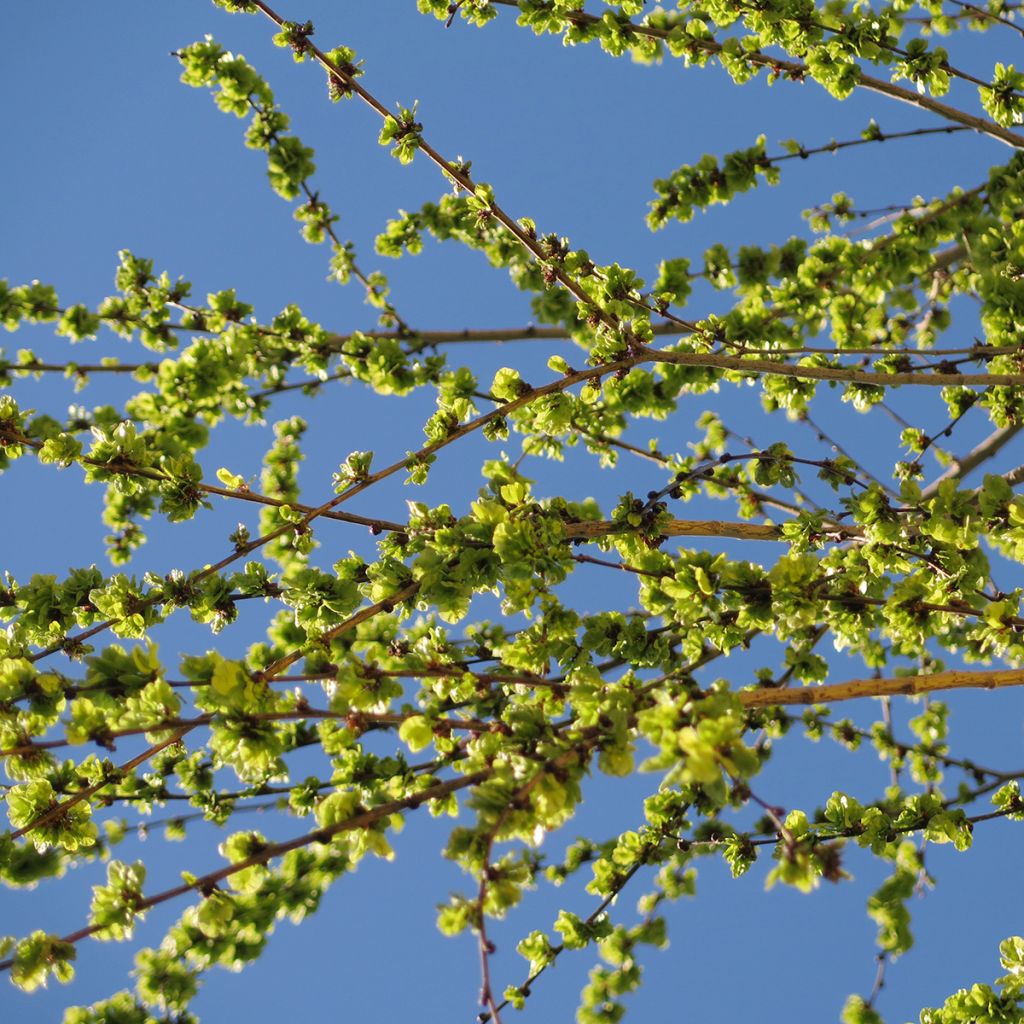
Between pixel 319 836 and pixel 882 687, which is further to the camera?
pixel 882 687

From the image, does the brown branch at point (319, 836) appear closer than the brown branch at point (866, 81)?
Yes

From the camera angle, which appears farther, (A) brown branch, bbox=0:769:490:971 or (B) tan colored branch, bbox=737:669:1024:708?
(B) tan colored branch, bbox=737:669:1024:708

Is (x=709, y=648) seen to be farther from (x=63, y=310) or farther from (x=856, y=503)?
(x=63, y=310)

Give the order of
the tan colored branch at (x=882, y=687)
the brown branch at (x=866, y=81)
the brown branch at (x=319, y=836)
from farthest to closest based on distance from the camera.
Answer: the brown branch at (x=866, y=81), the tan colored branch at (x=882, y=687), the brown branch at (x=319, y=836)

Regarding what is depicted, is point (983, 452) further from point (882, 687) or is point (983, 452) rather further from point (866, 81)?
point (882, 687)

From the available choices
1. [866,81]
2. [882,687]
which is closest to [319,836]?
[882,687]

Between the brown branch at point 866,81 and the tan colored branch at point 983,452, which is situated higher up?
the brown branch at point 866,81

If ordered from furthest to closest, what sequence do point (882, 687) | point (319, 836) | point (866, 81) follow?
point (866, 81)
point (882, 687)
point (319, 836)

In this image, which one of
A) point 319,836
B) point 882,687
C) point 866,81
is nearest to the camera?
point 319,836

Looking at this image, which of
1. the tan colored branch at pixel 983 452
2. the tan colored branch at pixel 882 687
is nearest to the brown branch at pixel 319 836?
the tan colored branch at pixel 882 687

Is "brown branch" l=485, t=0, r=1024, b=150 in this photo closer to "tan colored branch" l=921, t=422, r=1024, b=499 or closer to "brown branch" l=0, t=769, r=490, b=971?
"tan colored branch" l=921, t=422, r=1024, b=499

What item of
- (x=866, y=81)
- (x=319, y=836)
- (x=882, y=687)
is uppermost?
(x=866, y=81)

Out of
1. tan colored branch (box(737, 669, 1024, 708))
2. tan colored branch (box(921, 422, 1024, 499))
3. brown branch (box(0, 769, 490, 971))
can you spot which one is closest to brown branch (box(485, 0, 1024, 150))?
tan colored branch (box(921, 422, 1024, 499))

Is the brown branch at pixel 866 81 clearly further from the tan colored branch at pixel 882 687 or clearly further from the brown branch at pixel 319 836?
the brown branch at pixel 319 836
